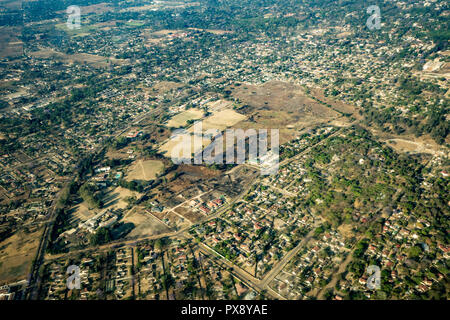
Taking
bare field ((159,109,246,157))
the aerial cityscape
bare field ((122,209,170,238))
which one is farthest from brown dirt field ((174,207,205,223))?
bare field ((159,109,246,157))

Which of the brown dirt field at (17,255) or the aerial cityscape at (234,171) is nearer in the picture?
the aerial cityscape at (234,171)

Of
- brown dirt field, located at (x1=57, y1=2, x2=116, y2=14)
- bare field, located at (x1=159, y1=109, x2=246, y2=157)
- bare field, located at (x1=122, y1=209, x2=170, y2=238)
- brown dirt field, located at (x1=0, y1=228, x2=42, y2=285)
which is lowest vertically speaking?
brown dirt field, located at (x1=0, y1=228, x2=42, y2=285)

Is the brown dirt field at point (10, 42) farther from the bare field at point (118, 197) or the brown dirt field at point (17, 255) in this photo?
the brown dirt field at point (17, 255)

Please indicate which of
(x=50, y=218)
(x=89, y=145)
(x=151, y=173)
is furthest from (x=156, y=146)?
(x=50, y=218)

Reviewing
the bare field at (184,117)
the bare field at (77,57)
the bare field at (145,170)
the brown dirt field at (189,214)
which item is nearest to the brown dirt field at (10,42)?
the bare field at (77,57)

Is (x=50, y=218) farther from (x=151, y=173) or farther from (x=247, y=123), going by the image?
(x=247, y=123)

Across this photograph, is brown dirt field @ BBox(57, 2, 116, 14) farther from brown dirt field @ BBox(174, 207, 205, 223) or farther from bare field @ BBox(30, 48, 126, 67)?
brown dirt field @ BBox(174, 207, 205, 223)

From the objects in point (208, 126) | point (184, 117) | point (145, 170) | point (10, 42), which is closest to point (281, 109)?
point (208, 126)

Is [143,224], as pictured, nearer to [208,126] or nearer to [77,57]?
[208,126]
